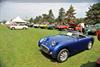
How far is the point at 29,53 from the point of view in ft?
13.1

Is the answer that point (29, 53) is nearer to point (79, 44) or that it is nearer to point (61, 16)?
point (79, 44)

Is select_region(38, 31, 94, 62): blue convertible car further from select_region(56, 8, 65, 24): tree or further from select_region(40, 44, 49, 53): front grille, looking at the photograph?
select_region(56, 8, 65, 24): tree

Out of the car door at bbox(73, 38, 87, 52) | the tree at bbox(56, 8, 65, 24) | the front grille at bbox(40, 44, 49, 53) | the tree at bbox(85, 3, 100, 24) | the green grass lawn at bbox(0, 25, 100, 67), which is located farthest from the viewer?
the car door at bbox(73, 38, 87, 52)

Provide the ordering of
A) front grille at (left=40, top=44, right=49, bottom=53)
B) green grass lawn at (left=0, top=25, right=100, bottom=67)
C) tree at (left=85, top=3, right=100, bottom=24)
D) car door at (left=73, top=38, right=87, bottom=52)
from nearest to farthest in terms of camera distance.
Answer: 1. tree at (left=85, top=3, right=100, bottom=24)
2. green grass lawn at (left=0, top=25, right=100, bottom=67)
3. front grille at (left=40, top=44, right=49, bottom=53)
4. car door at (left=73, top=38, right=87, bottom=52)

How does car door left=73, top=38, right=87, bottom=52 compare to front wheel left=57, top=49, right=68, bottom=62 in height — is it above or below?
above

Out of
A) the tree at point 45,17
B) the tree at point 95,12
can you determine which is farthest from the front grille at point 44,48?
the tree at point 45,17

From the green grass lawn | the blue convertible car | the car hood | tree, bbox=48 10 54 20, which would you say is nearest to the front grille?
the blue convertible car

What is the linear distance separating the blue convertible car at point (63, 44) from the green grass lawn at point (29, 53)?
0.47ft

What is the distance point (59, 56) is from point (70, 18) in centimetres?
136

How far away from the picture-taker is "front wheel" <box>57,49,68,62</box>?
4.08m

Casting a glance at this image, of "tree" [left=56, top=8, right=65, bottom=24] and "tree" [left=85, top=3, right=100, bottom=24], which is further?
"tree" [left=85, top=3, right=100, bottom=24]

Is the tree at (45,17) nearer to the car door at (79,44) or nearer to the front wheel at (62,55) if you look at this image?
the front wheel at (62,55)

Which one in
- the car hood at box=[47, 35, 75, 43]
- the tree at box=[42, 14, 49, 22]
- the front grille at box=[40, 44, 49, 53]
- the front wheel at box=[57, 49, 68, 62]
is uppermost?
the tree at box=[42, 14, 49, 22]

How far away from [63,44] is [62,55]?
283 mm
